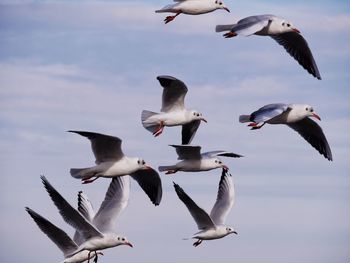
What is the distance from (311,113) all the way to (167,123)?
262 cm

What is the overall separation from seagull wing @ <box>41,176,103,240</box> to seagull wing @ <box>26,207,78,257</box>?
0.85 m

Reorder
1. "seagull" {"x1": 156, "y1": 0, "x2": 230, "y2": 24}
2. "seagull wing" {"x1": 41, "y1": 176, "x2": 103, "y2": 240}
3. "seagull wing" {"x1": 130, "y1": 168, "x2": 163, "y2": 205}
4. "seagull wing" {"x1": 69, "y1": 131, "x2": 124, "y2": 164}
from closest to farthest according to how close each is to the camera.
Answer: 1. "seagull wing" {"x1": 41, "y1": 176, "x2": 103, "y2": 240}
2. "seagull wing" {"x1": 69, "y1": 131, "x2": 124, "y2": 164}
3. "seagull" {"x1": 156, "y1": 0, "x2": 230, "y2": 24}
4. "seagull wing" {"x1": 130, "y1": 168, "x2": 163, "y2": 205}

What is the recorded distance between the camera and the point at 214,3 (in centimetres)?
2078

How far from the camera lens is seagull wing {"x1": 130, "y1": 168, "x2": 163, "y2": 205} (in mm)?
21172

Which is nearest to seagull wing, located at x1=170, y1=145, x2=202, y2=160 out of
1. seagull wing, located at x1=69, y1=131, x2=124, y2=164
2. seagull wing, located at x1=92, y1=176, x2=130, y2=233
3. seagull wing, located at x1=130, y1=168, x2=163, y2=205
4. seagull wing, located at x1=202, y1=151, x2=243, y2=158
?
seagull wing, located at x1=202, y1=151, x2=243, y2=158

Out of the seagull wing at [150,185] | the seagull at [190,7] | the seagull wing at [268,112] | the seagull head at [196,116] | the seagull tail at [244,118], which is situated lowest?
the seagull wing at [150,185]

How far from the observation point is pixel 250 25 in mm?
19562

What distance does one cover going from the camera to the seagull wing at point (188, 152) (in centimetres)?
2067

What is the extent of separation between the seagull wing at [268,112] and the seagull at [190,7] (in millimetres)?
2094

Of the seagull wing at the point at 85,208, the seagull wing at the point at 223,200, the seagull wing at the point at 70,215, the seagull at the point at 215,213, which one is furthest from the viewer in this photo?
the seagull wing at the point at 223,200

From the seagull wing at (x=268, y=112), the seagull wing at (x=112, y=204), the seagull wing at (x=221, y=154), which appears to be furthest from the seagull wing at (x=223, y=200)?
the seagull wing at (x=268, y=112)

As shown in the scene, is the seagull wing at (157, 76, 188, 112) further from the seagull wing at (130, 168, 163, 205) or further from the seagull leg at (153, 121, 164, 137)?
the seagull wing at (130, 168, 163, 205)

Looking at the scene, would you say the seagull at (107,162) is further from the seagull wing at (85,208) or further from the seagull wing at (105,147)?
the seagull wing at (85,208)

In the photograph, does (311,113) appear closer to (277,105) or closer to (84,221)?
(277,105)
